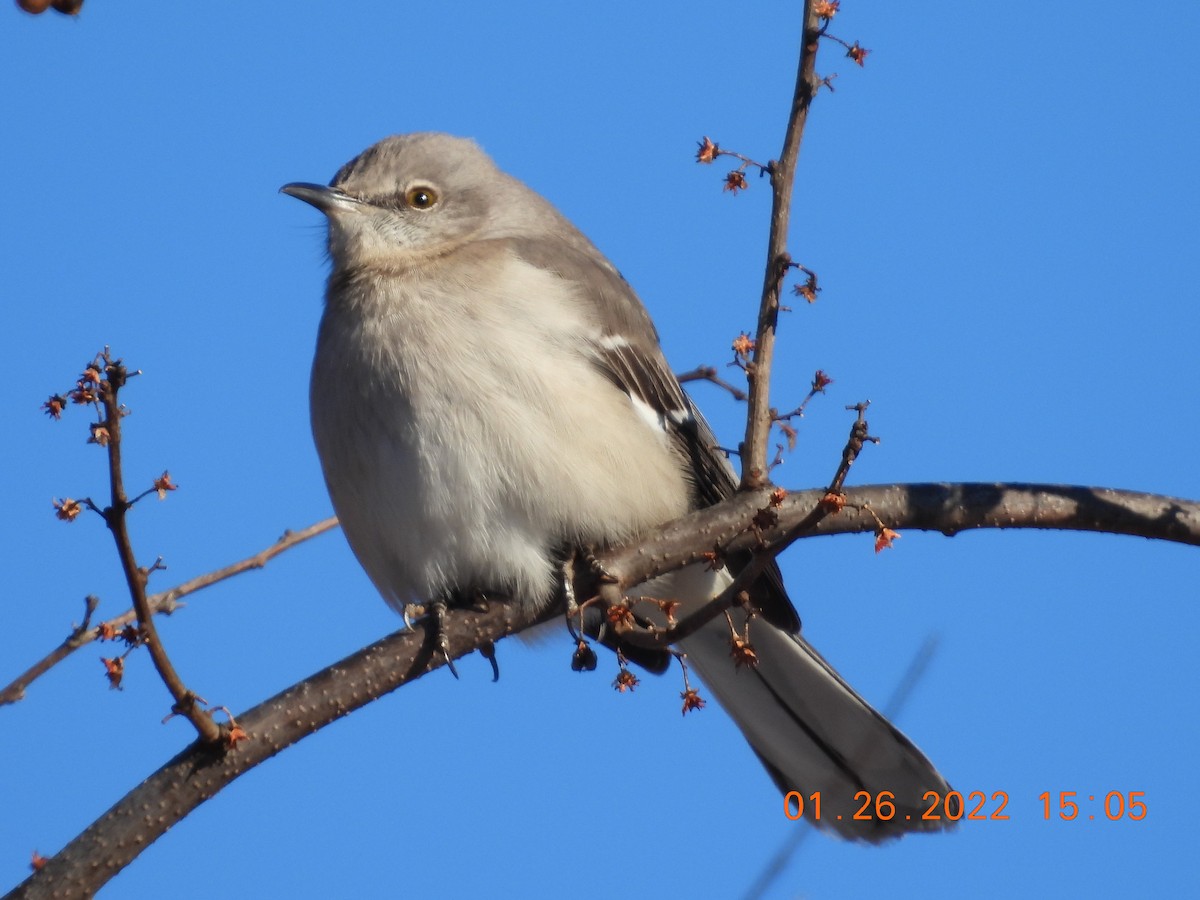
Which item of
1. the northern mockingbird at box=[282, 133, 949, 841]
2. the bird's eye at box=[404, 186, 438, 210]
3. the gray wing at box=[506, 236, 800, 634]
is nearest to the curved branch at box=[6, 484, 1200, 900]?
the northern mockingbird at box=[282, 133, 949, 841]

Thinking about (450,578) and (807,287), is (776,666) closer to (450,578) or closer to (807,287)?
(450,578)

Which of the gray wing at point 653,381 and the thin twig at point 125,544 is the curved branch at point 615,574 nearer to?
the thin twig at point 125,544

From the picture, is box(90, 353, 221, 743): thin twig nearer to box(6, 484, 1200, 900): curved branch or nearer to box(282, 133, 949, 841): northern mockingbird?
box(6, 484, 1200, 900): curved branch

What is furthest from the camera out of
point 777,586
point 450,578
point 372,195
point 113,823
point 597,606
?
point 372,195

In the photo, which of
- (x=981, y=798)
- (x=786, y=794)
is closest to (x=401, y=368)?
(x=786, y=794)

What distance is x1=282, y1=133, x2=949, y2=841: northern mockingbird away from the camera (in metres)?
4.81

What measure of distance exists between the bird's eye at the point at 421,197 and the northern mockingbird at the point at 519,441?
1cm

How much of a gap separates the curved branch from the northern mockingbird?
1.53ft

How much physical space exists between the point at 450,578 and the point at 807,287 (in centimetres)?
183

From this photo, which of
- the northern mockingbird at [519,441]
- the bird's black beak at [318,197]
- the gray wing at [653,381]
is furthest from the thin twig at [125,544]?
the bird's black beak at [318,197]

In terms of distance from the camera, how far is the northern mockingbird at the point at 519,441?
4809 millimetres

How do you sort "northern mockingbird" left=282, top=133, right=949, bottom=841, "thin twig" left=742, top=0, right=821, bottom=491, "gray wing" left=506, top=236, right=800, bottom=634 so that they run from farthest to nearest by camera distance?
1. "gray wing" left=506, top=236, right=800, bottom=634
2. "northern mockingbird" left=282, top=133, right=949, bottom=841
3. "thin twig" left=742, top=0, right=821, bottom=491

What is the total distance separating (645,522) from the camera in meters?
4.97

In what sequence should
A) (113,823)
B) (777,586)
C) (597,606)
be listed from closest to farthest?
(113,823) < (597,606) < (777,586)
